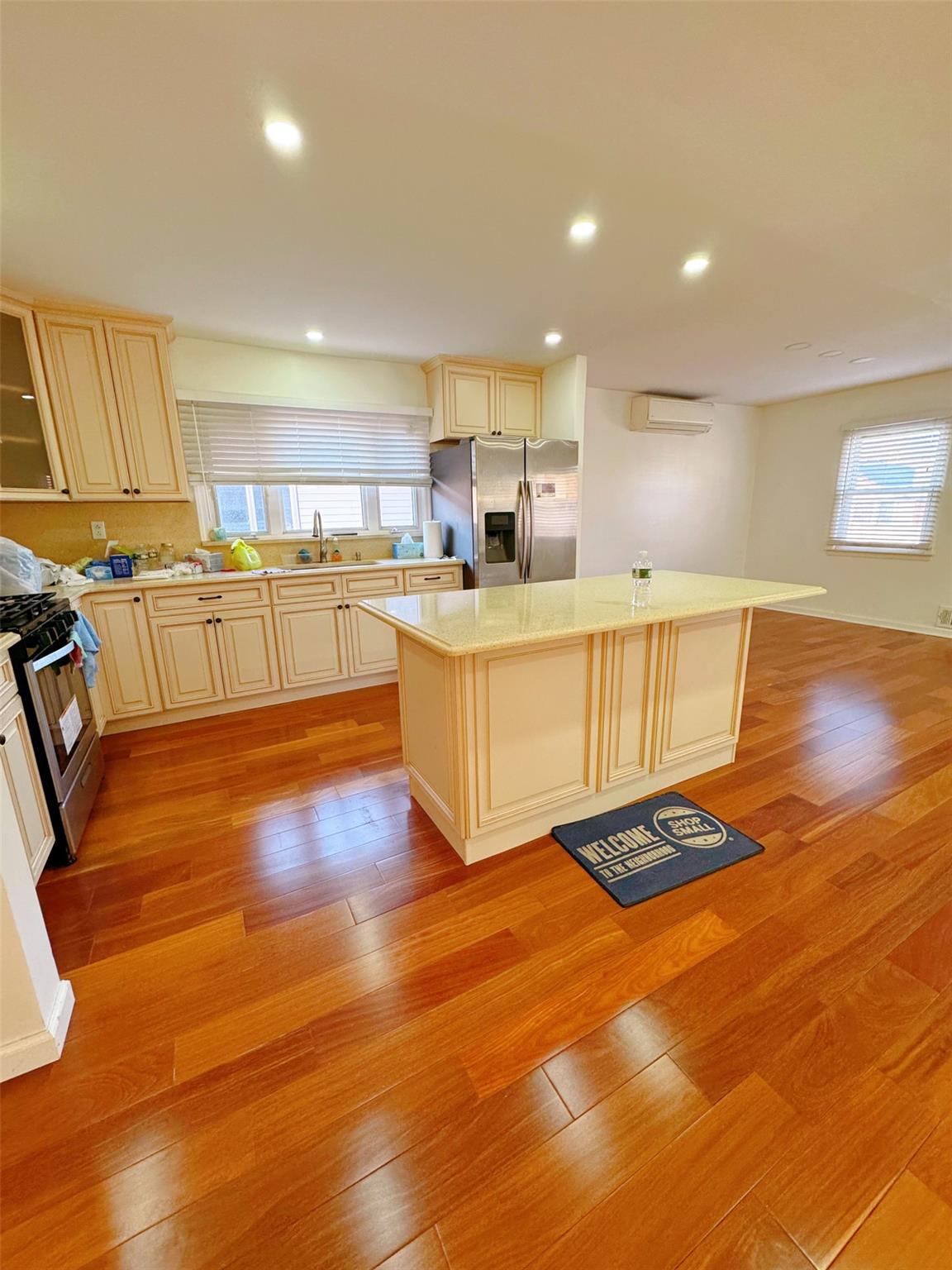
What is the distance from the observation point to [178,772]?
2576mm

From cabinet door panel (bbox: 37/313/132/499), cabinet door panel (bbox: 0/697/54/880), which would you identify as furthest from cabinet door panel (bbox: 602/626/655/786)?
cabinet door panel (bbox: 37/313/132/499)

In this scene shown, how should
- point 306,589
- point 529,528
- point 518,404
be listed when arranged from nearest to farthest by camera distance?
point 306,589 < point 529,528 < point 518,404

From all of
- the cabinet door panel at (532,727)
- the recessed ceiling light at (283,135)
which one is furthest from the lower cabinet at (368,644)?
the recessed ceiling light at (283,135)

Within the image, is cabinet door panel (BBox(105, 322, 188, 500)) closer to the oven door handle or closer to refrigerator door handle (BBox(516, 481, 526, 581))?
the oven door handle

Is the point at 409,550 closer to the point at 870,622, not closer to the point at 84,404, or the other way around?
the point at 84,404

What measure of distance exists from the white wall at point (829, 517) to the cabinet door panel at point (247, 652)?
5.90 metres

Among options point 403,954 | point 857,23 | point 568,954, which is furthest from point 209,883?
point 857,23

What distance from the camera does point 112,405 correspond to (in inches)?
117

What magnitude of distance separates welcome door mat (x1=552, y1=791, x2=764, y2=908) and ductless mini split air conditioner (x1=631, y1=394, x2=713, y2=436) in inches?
164

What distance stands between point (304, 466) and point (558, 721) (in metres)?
2.95

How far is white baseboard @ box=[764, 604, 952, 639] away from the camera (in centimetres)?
Result: 480

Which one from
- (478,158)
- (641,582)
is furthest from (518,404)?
(641,582)

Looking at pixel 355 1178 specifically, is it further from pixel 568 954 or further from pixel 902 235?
pixel 902 235

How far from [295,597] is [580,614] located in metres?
2.28
